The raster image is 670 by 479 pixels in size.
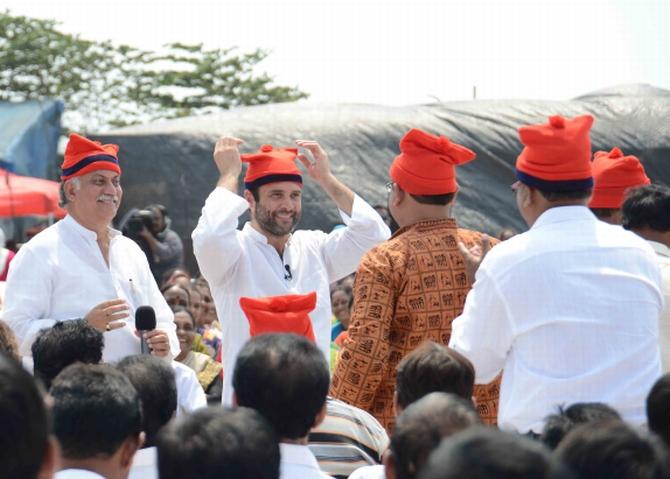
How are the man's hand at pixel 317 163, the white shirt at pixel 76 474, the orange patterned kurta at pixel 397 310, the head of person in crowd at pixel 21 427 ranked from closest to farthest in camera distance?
the head of person in crowd at pixel 21 427 < the white shirt at pixel 76 474 < the orange patterned kurta at pixel 397 310 < the man's hand at pixel 317 163

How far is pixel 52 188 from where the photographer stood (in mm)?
14516

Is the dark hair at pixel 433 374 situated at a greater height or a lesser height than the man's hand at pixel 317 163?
lesser

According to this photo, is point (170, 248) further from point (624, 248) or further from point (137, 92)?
point (137, 92)

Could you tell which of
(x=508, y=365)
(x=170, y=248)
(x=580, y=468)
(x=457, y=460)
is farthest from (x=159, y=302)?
(x=170, y=248)

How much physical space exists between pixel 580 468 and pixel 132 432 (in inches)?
52.7

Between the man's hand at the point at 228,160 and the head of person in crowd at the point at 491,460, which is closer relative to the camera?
the head of person in crowd at the point at 491,460

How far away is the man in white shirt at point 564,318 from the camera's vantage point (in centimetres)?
367

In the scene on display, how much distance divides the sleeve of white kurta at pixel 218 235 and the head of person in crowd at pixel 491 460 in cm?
367

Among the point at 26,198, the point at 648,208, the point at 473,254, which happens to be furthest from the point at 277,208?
the point at 26,198

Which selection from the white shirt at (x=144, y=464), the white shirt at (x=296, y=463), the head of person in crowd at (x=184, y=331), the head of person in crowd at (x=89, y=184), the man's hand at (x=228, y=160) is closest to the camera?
the white shirt at (x=296, y=463)

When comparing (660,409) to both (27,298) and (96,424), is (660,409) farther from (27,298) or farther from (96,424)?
(27,298)

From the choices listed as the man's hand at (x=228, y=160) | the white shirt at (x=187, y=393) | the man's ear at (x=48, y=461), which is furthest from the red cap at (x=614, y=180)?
the man's ear at (x=48, y=461)

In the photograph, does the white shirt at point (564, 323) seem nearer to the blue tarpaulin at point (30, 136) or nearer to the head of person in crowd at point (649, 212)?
the head of person in crowd at point (649, 212)

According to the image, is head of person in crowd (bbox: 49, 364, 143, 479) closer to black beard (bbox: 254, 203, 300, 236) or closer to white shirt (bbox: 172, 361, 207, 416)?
white shirt (bbox: 172, 361, 207, 416)
